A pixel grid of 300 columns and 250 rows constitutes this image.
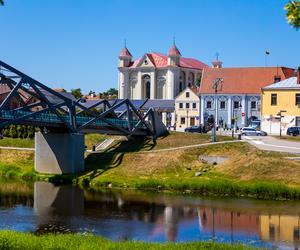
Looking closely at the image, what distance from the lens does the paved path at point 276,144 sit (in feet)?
198

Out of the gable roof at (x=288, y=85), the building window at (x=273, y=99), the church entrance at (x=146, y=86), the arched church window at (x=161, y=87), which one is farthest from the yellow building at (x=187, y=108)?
the building window at (x=273, y=99)

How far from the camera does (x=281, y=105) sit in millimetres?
82438

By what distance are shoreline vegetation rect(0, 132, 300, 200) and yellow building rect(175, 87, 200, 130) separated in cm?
4149

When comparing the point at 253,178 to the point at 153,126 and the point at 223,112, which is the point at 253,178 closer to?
the point at 153,126

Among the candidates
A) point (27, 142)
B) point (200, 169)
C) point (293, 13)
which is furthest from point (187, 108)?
point (293, 13)

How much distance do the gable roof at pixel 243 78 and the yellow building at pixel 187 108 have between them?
→ 17.9 feet

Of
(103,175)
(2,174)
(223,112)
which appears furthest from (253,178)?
(223,112)

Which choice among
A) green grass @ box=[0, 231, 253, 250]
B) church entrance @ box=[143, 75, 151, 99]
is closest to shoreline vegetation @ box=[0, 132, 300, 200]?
green grass @ box=[0, 231, 253, 250]

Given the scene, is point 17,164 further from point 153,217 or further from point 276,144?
point 153,217

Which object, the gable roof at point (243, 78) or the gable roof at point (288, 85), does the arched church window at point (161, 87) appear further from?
the gable roof at point (288, 85)

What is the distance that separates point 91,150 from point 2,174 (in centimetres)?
1122

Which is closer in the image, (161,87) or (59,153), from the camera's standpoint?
(59,153)

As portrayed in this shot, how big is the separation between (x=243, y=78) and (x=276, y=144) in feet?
147

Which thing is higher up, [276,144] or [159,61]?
[159,61]
